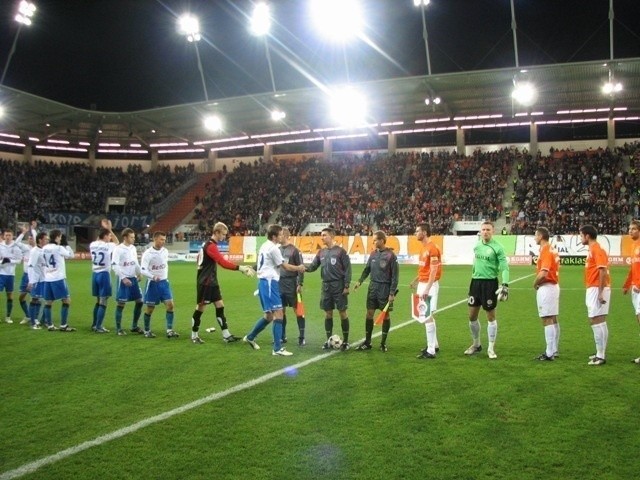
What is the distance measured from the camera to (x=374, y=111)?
1683 inches

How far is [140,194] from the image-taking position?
2116 inches

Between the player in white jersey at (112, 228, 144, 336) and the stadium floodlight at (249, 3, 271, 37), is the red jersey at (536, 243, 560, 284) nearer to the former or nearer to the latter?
the player in white jersey at (112, 228, 144, 336)

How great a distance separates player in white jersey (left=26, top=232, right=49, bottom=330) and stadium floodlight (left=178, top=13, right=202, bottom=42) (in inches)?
1102

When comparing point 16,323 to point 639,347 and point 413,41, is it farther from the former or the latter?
point 413,41

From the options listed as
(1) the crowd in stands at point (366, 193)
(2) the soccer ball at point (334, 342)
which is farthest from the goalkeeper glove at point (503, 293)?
(1) the crowd in stands at point (366, 193)

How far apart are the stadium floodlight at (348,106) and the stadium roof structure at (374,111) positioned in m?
0.68

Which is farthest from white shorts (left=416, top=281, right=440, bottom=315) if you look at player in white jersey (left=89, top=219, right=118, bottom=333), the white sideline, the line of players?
player in white jersey (left=89, top=219, right=118, bottom=333)

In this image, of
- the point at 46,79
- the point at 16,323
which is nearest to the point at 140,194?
the point at 46,79

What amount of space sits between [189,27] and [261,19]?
5450 millimetres

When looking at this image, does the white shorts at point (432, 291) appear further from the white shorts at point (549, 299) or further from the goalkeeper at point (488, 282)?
the white shorts at point (549, 299)

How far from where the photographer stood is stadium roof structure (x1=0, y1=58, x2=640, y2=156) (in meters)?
34.8

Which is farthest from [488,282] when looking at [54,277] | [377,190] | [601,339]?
[377,190]

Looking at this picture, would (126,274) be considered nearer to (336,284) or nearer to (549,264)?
(336,284)

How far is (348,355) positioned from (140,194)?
4820 centimetres
